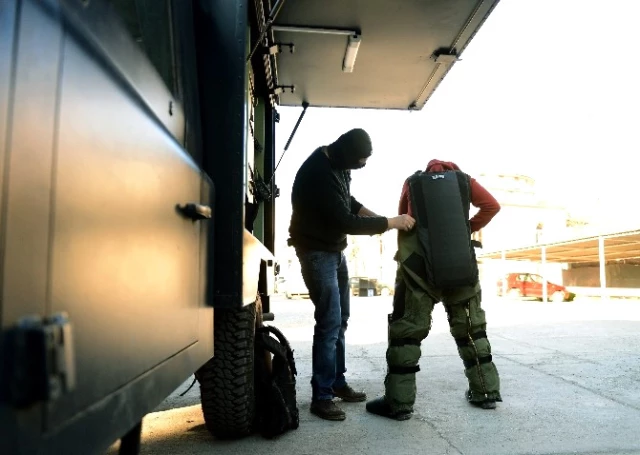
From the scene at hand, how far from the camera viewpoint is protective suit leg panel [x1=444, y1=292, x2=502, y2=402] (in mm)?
3629

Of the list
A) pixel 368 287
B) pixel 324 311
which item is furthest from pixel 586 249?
pixel 324 311

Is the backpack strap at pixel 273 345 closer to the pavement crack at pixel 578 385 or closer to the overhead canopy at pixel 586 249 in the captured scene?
the pavement crack at pixel 578 385

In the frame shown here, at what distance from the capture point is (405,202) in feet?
12.7

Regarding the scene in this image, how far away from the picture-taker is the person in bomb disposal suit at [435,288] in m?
3.48

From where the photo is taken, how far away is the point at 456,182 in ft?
11.9

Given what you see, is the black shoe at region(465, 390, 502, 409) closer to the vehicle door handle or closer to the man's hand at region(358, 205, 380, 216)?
the man's hand at region(358, 205, 380, 216)

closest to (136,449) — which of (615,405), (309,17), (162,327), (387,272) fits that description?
(162,327)

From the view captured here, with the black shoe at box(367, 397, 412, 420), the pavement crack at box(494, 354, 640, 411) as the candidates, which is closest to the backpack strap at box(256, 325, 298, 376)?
the black shoe at box(367, 397, 412, 420)

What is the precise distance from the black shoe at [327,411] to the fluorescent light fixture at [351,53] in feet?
7.49

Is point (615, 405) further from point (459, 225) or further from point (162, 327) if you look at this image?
point (162, 327)

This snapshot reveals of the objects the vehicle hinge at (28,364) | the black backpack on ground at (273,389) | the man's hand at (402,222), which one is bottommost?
the black backpack on ground at (273,389)

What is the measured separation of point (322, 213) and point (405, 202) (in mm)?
644

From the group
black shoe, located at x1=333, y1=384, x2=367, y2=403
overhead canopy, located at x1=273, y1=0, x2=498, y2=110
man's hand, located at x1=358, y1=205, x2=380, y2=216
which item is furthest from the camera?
man's hand, located at x1=358, y1=205, x2=380, y2=216

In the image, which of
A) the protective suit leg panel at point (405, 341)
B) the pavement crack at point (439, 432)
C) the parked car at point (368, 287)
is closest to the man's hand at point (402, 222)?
the protective suit leg panel at point (405, 341)
